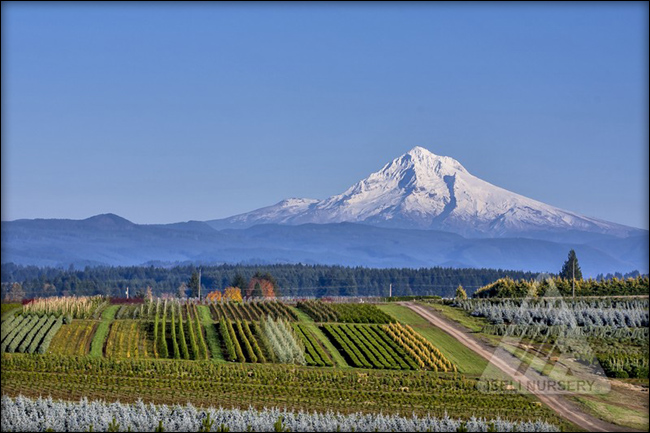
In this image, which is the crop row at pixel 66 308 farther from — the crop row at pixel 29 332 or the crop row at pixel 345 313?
the crop row at pixel 345 313

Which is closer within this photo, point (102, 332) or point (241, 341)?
point (241, 341)

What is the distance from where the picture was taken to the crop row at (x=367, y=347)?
54.4m

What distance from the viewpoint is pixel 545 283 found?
75.7 metres

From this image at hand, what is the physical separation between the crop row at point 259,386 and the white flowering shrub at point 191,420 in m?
3.74

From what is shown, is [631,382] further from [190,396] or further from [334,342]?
[190,396]

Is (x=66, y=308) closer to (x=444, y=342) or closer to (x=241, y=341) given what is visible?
(x=241, y=341)

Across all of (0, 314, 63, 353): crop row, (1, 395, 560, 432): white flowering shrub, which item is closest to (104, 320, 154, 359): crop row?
(0, 314, 63, 353): crop row

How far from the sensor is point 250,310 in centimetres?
6975

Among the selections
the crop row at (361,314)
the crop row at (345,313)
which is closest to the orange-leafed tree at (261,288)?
the crop row at (345,313)

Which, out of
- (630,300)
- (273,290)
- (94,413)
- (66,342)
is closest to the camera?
(94,413)

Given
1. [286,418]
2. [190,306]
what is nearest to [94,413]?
[286,418]

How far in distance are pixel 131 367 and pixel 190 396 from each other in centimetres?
760

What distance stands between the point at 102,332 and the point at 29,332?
15.4 ft

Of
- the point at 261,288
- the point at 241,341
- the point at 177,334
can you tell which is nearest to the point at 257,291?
the point at 261,288
